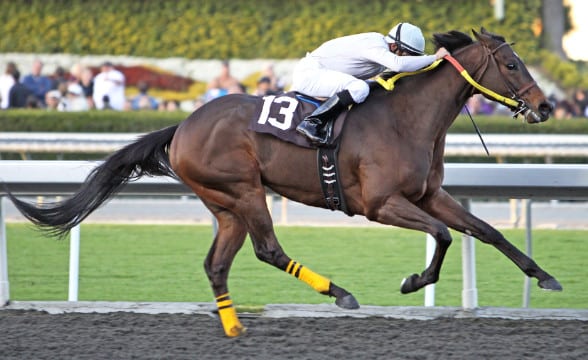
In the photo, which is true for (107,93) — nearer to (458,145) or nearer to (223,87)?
(223,87)

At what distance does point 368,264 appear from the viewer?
8.56m

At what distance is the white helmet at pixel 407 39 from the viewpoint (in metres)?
5.67

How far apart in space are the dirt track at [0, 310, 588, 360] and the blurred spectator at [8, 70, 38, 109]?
394 inches

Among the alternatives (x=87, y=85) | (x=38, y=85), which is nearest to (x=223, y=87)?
(x=87, y=85)

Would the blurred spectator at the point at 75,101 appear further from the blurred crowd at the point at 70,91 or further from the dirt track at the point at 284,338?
the dirt track at the point at 284,338

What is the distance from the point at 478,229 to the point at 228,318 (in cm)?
133

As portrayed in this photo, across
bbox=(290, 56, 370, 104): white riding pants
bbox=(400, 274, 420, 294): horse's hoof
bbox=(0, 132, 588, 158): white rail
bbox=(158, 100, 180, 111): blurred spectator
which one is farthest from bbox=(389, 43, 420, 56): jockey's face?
bbox=(158, 100, 180, 111): blurred spectator

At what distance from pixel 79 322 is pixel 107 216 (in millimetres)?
6182

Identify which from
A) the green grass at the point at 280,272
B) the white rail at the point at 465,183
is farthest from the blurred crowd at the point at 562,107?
the white rail at the point at 465,183

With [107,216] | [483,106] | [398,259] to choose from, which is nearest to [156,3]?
[483,106]

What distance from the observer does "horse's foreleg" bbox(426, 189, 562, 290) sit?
17.5 ft

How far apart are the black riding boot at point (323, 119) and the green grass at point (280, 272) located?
187 centimetres

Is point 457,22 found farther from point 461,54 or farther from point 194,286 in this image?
point 461,54

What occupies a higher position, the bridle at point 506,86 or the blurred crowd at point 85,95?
the blurred crowd at point 85,95
